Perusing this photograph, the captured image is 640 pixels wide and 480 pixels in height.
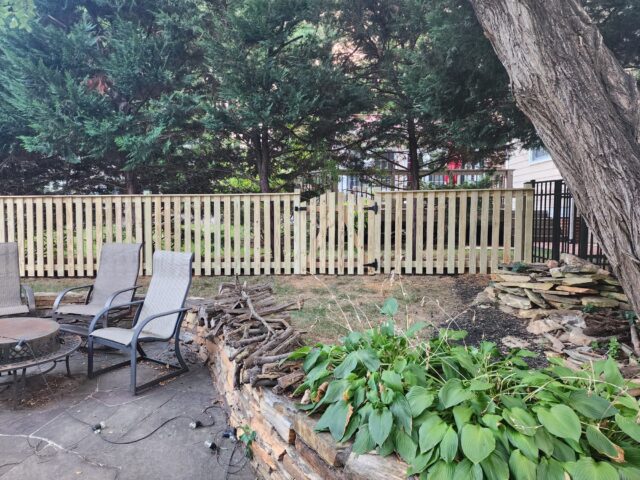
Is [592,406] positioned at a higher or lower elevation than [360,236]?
lower

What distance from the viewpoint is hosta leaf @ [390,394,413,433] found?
57.9 inches

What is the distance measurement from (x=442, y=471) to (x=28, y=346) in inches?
124

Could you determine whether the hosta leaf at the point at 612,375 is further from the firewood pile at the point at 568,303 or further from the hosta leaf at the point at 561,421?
the firewood pile at the point at 568,303

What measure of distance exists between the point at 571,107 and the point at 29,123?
875cm

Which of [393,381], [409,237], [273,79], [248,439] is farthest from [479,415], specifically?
[273,79]

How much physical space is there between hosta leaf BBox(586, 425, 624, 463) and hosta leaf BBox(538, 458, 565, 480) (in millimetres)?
129

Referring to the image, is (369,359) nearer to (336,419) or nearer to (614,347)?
(336,419)

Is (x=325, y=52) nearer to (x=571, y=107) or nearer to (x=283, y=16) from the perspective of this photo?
(x=283, y=16)

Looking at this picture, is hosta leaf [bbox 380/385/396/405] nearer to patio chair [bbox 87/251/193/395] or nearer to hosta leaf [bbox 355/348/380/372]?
hosta leaf [bbox 355/348/380/372]

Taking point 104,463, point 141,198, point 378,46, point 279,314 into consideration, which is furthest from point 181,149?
point 104,463

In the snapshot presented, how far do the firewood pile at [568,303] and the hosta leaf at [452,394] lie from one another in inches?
85.7

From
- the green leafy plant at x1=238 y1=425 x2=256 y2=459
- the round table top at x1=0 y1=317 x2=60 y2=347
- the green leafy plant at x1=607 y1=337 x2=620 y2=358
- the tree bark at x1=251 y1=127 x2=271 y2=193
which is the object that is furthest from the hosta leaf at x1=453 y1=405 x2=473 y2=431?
the tree bark at x1=251 y1=127 x2=271 y2=193

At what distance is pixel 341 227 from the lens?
6.64 m

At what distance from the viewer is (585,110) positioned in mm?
2982
